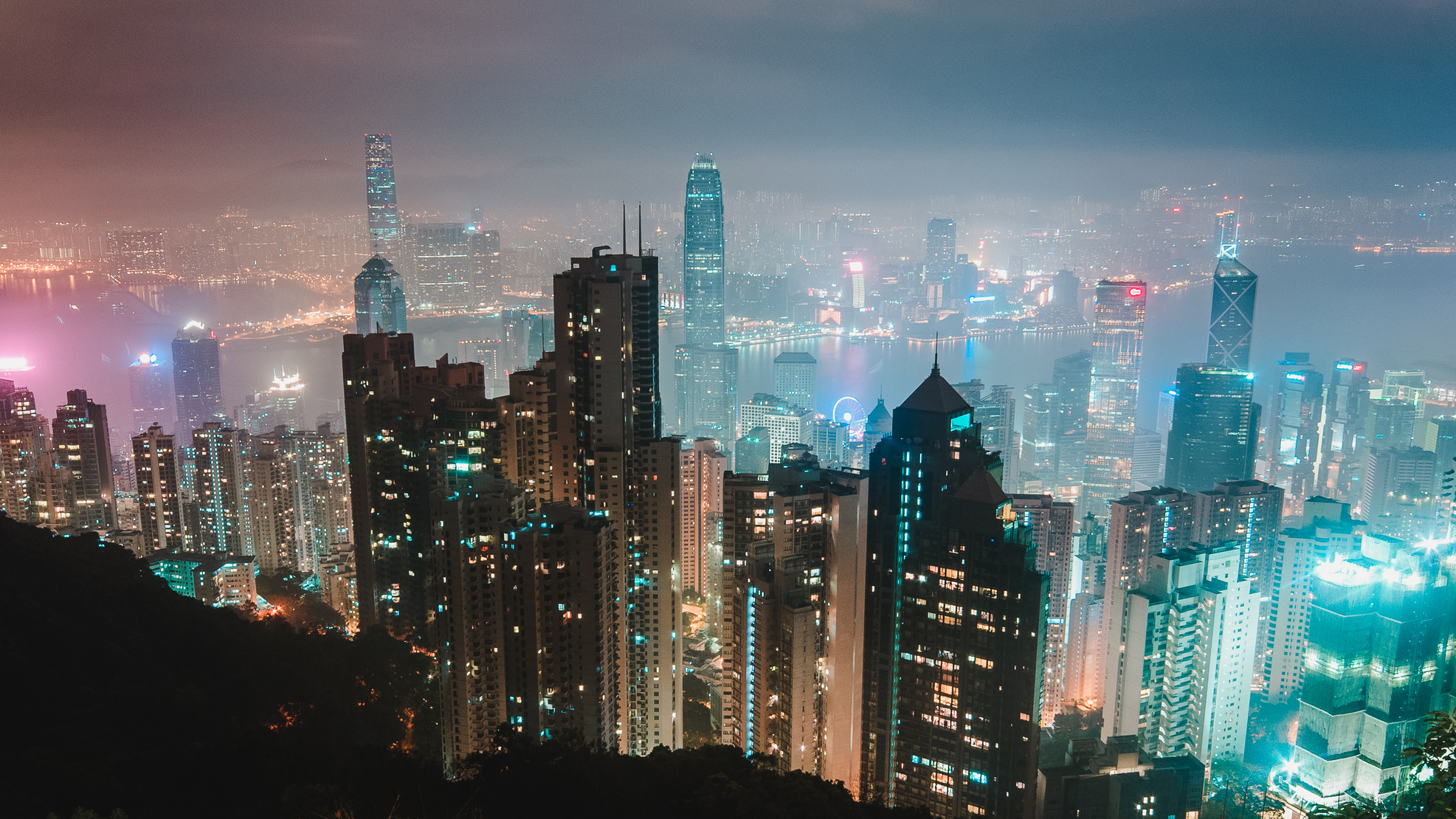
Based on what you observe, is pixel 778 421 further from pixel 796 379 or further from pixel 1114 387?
pixel 1114 387

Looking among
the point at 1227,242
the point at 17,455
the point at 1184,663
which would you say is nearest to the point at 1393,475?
the point at 1227,242

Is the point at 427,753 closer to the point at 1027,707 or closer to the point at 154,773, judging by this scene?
the point at 154,773

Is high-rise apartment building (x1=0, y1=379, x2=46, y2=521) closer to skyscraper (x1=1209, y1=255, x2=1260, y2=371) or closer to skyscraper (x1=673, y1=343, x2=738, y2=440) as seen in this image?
skyscraper (x1=673, y1=343, x2=738, y2=440)

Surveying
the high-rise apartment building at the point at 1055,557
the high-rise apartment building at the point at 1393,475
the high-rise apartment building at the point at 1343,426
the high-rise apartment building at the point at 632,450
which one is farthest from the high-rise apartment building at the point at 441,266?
the high-rise apartment building at the point at 1343,426

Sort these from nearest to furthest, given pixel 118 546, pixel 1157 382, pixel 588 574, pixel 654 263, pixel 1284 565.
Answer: pixel 588 574, pixel 118 546, pixel 654 263, pixel 1284 565, pixel 1157 382

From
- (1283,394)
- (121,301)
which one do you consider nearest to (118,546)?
(121,301)

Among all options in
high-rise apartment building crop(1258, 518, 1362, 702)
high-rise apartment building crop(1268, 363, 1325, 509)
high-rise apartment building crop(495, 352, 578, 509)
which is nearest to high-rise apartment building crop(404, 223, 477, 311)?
high-rise apartment building crop(495, 352, 578, 509)
